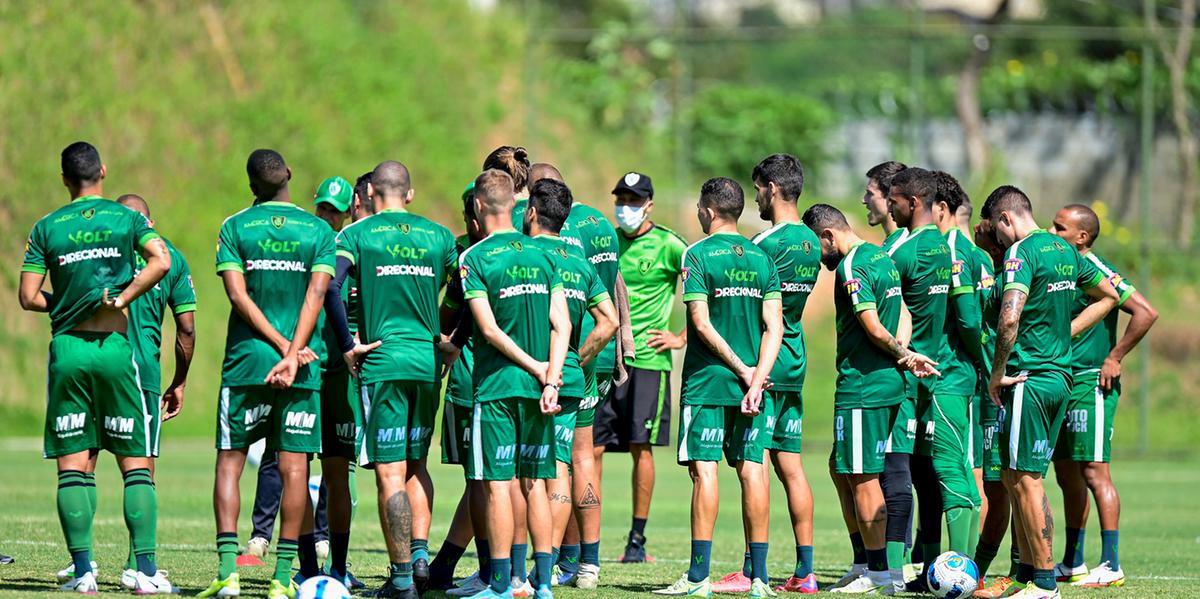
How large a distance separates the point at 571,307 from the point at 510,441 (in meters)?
0.88

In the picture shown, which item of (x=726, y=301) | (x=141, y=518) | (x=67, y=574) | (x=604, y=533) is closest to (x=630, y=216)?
(x=726, y=301)

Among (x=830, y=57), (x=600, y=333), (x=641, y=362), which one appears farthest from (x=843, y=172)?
(x=600, y=333)

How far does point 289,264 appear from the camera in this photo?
29.0ft

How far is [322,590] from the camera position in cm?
818

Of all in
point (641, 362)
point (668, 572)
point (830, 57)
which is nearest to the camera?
point (668, 572)

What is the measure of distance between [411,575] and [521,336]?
5.06 ft

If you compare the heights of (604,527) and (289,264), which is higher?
(289,264)

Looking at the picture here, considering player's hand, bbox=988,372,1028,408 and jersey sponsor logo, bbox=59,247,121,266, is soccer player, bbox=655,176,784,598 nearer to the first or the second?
player's hand, bbox=988,372,1028,408

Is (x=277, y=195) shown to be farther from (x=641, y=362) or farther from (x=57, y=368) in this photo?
(x=641, y=362)

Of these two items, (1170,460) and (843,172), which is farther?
(843,172)

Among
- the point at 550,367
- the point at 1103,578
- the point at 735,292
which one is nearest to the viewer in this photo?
the point at 550,367

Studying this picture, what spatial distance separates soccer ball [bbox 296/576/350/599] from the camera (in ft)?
26.8

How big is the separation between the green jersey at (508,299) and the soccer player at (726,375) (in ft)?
3.92

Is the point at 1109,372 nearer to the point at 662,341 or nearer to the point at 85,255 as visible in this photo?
the point at 662,341
